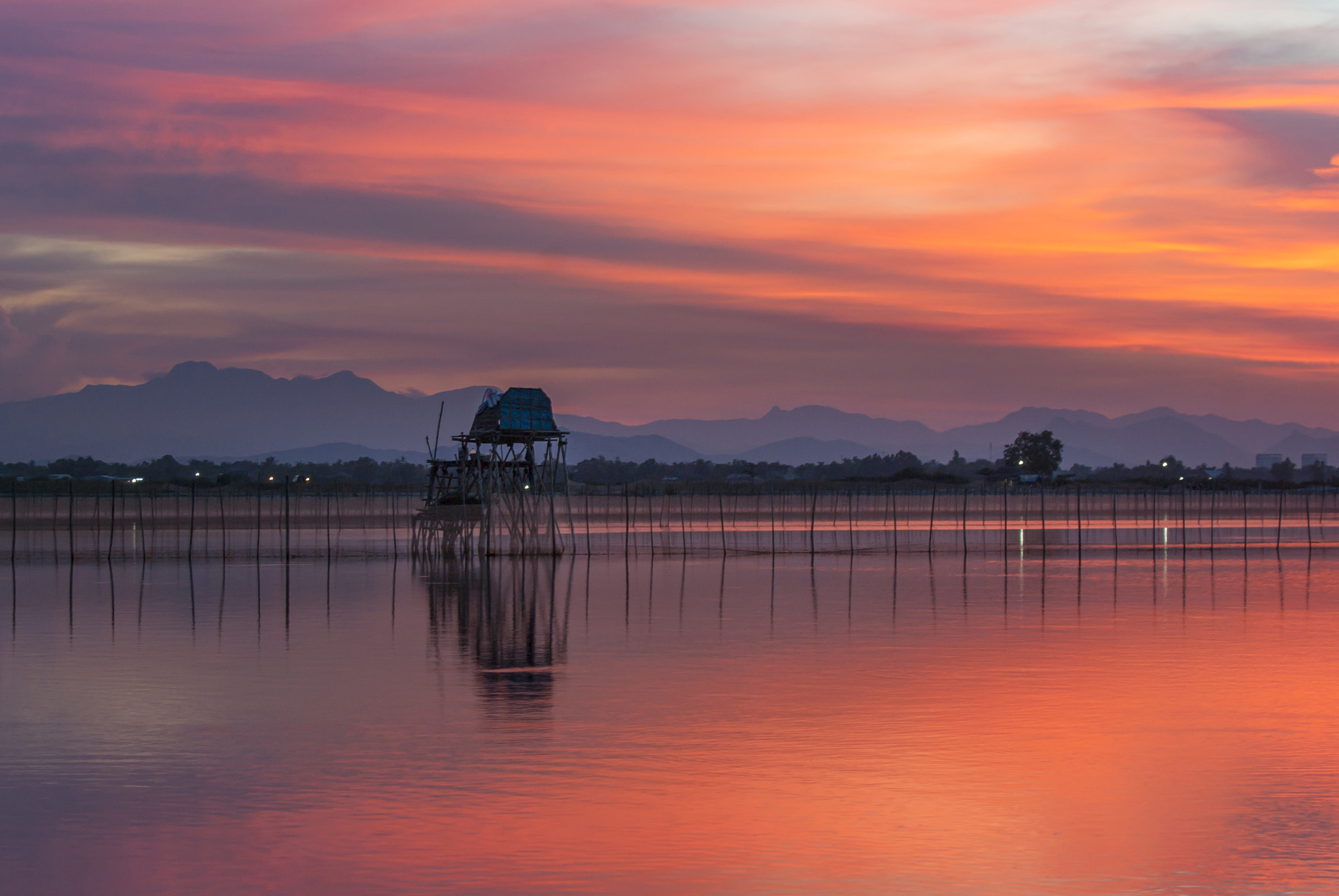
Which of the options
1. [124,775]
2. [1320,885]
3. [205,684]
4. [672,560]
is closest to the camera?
[1320,885]

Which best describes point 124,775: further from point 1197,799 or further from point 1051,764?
point 1197,799

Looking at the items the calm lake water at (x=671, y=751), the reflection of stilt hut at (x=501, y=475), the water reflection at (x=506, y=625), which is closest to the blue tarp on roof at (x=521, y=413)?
the reflection of stilt hut at (x=501, y=475)

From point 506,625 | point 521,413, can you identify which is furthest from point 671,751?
point 521,413

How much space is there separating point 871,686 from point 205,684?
923 centimetres

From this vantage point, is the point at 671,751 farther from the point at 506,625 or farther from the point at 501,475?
the point at 501,475

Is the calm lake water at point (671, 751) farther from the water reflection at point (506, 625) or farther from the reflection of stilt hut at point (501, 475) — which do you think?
the reflection of stilt hut at point (501, 475)

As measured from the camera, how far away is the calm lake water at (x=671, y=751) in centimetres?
1061

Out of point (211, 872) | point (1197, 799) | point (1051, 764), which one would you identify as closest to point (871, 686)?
point (1051, 764)

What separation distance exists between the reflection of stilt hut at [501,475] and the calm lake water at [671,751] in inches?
639

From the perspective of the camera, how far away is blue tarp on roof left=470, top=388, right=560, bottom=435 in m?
45.0

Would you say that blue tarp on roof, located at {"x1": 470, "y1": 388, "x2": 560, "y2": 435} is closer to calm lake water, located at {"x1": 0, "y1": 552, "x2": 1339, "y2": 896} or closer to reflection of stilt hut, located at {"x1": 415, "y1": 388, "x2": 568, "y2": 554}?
reflection of stilt hut, located at {"x1": 415, "y1": 388, "x2": 568, "y2": 554}

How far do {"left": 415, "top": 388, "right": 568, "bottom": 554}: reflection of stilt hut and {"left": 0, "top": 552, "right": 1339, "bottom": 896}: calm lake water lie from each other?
16219mm

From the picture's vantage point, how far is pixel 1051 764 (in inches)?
555

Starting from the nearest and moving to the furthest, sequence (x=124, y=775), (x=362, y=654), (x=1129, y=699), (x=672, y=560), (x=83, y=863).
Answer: (x=83, y=863) → (x=124, y=775) → (x=1129, y=699) → (x=362, y=654) → (x=672, y=560)
